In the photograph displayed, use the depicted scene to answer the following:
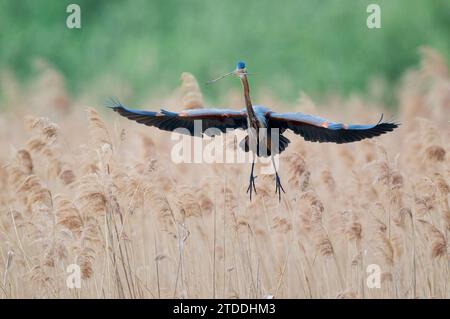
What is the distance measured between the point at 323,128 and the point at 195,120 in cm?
106

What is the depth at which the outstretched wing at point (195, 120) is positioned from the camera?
759 cm

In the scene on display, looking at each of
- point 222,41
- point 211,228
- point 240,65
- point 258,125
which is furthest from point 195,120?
point 222,41

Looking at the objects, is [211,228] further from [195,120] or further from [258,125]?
[258,125]

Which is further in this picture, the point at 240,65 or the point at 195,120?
the point at 195,120

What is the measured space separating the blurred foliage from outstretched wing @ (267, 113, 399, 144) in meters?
9.98

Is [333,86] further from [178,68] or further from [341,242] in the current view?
[341,242]

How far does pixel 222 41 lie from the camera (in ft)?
66.1

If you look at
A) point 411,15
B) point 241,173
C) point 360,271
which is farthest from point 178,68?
point 360,271

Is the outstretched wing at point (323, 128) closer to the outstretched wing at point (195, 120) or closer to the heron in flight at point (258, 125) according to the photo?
the heron in flight at point (258, 125)

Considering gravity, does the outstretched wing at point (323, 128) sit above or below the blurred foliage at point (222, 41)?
below

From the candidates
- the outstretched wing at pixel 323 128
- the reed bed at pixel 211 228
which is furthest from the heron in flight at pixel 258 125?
the reed bed at pixel 211 228

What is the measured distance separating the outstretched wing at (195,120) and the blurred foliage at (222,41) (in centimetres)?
991

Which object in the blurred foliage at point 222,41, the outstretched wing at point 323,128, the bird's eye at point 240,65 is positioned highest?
the blurred foliage at point 222,41

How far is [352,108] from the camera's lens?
1392 centimetres
